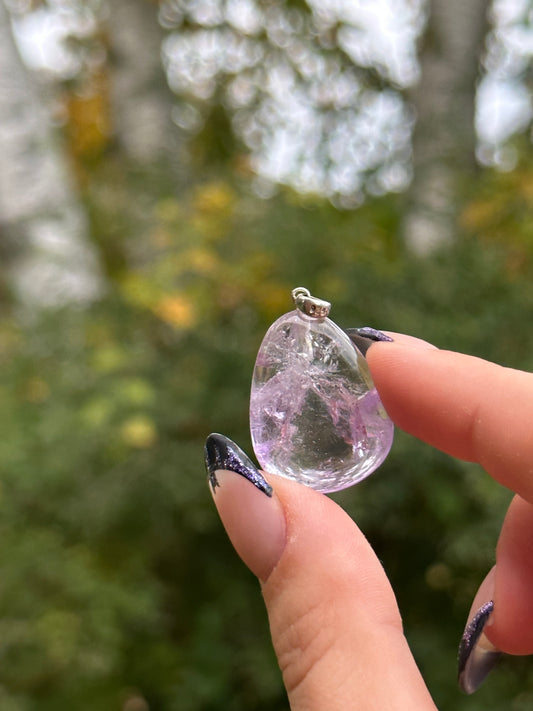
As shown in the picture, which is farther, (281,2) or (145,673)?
(281,2)

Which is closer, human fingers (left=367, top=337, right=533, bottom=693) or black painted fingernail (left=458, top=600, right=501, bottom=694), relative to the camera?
human fingers (left=367, top=337, right=533, bottom=693)

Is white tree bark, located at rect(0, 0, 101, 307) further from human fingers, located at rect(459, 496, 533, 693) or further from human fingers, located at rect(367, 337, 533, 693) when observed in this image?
human fingers, located at rect(459, 496, 533, 693)

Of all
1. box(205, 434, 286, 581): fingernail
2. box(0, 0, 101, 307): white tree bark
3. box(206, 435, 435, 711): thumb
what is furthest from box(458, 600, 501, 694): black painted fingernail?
box(0, 0, 101, 307): white tree bark

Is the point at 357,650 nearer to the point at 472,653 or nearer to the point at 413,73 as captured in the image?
the point at 472,653

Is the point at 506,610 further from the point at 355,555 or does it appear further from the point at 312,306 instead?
the point at 312,306

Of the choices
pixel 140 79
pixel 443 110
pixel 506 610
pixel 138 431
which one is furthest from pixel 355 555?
pixel 140 79

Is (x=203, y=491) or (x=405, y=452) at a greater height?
(x=405, y=452)

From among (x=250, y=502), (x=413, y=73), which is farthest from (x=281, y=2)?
(x=250, y=502)
